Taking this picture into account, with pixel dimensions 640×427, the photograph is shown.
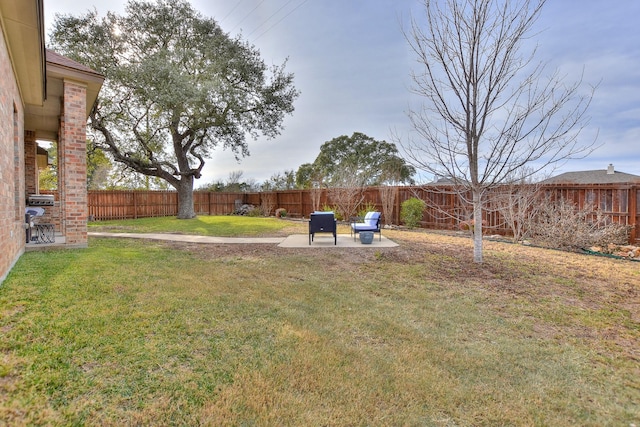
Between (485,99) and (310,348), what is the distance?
568cm

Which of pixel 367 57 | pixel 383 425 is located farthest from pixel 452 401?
pixel 367 57

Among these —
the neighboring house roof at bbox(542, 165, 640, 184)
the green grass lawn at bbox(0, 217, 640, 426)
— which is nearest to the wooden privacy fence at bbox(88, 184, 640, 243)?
the green grass lawn at bbox(0, 217, 640, 426)

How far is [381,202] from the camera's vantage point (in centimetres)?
1529

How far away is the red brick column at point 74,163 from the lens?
6.58 meters

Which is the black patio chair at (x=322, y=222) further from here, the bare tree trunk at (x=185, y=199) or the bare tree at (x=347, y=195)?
the bare tree trunk at (x=185, y=199)

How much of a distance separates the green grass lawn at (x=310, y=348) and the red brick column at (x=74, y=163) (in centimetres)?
156

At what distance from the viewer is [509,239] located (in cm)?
1013

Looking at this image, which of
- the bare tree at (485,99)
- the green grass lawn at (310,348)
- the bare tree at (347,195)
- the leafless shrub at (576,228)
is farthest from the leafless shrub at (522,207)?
the bare tree at (347,195)

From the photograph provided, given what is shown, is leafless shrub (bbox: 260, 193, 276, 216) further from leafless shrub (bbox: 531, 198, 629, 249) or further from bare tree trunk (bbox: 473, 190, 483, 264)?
bare tree trunk (bbox: 473, 190, 483, 264)

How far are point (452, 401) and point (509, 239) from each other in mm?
9453

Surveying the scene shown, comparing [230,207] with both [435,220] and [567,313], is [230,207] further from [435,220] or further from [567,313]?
[567,313]

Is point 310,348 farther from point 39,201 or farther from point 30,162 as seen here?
point 30,162

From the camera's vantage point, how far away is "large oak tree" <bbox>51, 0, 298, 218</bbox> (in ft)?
48.7

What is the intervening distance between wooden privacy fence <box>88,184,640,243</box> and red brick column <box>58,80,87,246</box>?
293 inches
